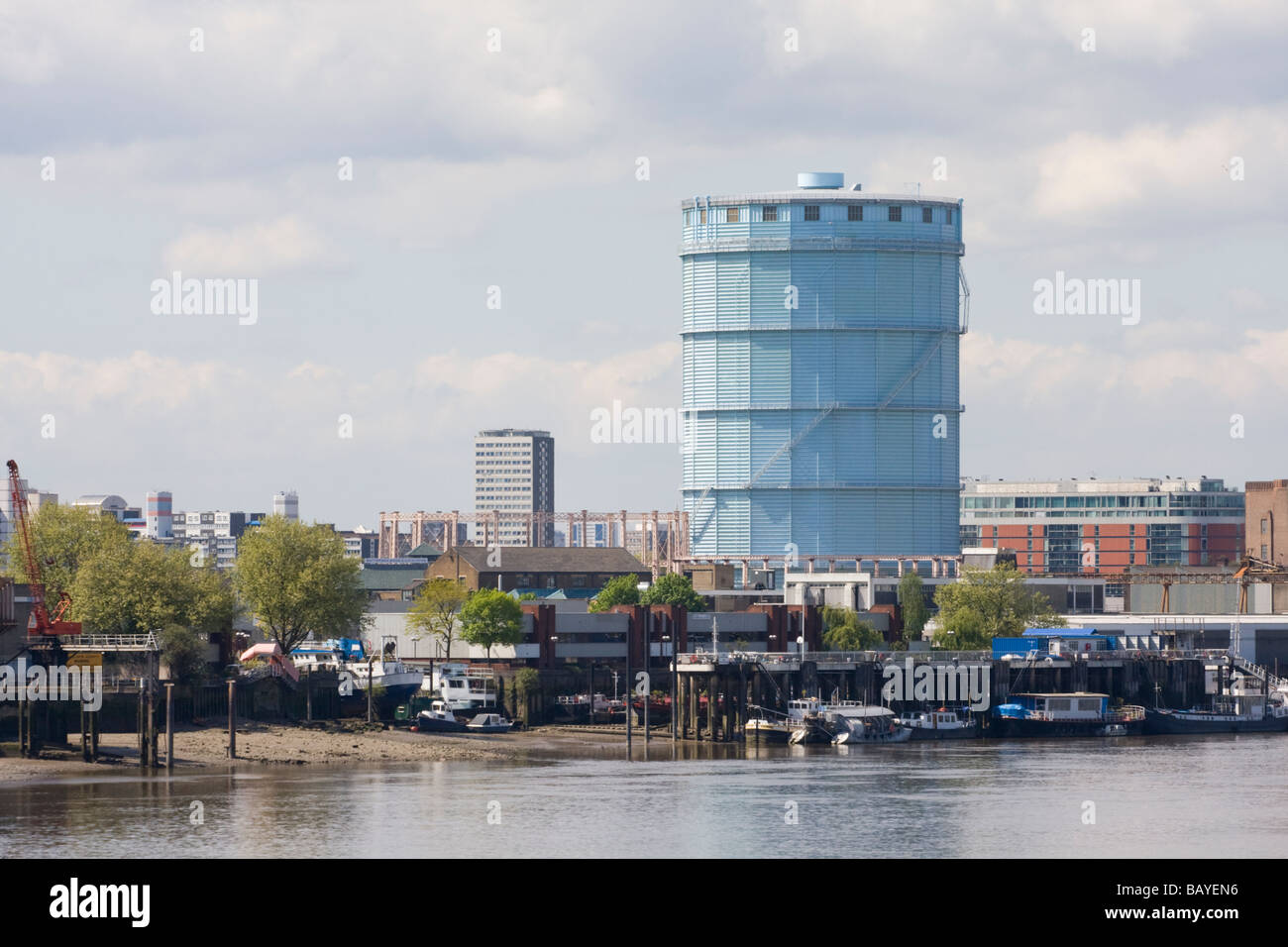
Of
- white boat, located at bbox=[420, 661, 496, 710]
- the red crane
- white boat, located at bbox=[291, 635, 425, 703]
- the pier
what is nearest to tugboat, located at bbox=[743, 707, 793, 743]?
the pier

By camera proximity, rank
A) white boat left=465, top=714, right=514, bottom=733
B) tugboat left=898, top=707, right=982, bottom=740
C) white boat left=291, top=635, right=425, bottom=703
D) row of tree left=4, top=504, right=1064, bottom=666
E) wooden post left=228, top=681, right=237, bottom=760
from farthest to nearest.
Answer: white boat left=291, top=635, right=425, bottom=703 → tugboat left=898, top=707, right=982, bottom=740 → white boat left=465, top=714, right=514, bottom=733 → row of tree left=4, top=504, right=1064, bottom=666 → wooden post left=228, top=681, right=237, bottom=760

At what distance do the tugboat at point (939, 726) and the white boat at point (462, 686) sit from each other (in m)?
29.7

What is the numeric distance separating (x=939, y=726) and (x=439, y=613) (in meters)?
43.9

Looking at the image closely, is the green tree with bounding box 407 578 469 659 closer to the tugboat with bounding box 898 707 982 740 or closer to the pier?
the pier

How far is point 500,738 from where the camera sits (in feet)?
467

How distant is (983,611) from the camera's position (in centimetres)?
19438

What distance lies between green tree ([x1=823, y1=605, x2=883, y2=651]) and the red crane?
70.5 metres

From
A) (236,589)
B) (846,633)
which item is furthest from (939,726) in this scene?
(236,589)

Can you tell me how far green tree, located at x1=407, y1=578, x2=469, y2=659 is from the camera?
17162cm

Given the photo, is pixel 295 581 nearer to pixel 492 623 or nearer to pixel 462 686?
pixel 462 686
